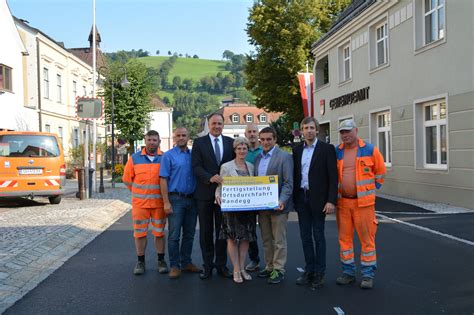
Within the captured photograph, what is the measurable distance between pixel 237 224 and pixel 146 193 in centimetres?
125

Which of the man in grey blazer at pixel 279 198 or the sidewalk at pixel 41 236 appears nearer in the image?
the man in grey blazer at pixel 279 198

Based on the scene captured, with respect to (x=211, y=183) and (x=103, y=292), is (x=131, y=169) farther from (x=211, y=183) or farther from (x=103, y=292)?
(x=103, y=292)

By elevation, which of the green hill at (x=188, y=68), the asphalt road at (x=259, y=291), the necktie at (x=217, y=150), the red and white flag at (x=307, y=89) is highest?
the green hill at (x=188, y=68)

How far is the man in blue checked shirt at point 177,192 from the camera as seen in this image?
6180 millimetres

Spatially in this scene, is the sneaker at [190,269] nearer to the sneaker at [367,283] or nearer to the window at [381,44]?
the sneaker at [367,283]

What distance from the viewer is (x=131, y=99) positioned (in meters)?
30.3

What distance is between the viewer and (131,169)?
21.0ft

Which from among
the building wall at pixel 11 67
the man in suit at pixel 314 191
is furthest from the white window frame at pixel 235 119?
the man in suit at pixel 314 191

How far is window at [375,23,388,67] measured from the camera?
1767 centimetres

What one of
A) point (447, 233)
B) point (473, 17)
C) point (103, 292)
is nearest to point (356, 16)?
point (473, 17)

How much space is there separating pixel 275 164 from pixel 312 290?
4.84 ft

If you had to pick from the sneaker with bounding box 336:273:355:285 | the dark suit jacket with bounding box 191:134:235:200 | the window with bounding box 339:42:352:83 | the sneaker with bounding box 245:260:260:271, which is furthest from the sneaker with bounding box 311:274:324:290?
the window with bounding box 339:42:352:83

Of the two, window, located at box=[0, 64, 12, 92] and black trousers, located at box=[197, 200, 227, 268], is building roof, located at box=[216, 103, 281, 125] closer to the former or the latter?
window, located at box=[0, 64, 12, 92]

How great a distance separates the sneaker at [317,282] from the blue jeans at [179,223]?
1693mm
